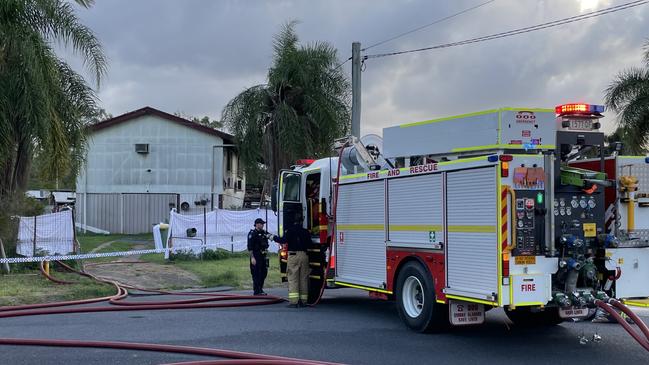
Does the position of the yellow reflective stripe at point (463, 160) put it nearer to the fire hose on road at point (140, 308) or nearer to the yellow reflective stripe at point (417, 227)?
the yellow reflective stripe at point (417, 227)

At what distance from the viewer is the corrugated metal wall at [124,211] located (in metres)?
35.8

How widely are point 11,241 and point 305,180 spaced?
9.21 m

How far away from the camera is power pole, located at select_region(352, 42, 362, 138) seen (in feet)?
63.8

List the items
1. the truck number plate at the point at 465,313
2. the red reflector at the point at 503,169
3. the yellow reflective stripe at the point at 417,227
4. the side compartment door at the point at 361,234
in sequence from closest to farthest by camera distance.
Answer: the red reflector at the point at 503,169, the truck number plate at the point at 465,313, the yellow reflective stripe at the point at 417,227, the side compartment door at the point at 361,234

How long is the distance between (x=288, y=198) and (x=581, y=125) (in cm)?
596

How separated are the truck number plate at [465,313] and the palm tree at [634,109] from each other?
1649 cm

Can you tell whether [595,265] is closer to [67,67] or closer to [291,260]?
[291,260]

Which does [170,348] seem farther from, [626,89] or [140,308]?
[626,89]

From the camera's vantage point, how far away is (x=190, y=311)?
1130 cm

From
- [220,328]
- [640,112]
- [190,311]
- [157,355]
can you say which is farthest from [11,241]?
[640,112]

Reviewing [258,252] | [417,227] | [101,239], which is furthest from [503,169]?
[101,239]

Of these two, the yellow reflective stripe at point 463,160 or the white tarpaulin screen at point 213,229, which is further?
the white tarpaulin screen at point 213,229

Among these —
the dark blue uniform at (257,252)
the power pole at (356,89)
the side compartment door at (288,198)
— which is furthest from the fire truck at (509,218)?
the power pole at (356,89)

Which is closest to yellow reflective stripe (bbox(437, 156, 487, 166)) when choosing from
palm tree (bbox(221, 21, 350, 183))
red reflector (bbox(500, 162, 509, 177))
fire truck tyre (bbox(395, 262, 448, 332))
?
red reflector (bbox(500, 162, 509, 177))
